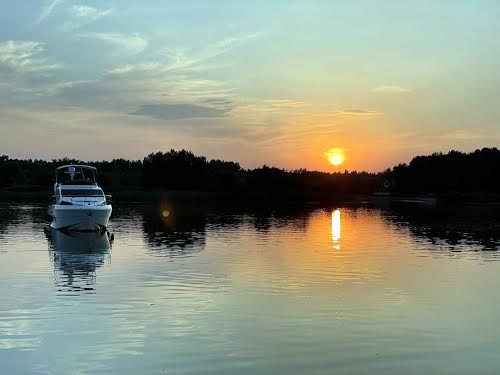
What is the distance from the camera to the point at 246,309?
22.3m

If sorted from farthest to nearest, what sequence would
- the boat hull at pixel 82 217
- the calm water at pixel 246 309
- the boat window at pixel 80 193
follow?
1. the boat window at pixel 80 193
2. the boat hull at pixel 82 217
3. the calm water at pixel 246 309

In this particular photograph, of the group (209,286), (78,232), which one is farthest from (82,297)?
(78,232)

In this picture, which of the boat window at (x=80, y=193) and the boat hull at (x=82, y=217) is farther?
the boat window at (x=80, y=193)

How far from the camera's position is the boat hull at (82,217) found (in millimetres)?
52438

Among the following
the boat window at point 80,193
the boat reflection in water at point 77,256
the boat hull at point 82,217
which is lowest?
the boat reflection in water at point 77,256

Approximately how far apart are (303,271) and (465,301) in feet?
31.4

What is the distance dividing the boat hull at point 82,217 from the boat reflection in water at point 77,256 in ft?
2.02

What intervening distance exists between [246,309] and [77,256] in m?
19.0

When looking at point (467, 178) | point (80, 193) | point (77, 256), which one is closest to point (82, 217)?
point (80, 193)

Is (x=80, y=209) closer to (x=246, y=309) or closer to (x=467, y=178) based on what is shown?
(x=246, y=309)

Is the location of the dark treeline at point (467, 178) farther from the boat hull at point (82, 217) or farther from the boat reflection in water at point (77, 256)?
the boat reflection in water at point (77, 256)

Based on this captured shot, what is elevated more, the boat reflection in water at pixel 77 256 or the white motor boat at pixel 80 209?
the white motor boat at pixel 80 209

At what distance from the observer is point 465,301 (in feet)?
80.3

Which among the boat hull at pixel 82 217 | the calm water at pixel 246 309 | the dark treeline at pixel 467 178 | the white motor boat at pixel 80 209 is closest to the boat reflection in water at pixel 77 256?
the calm water at pixel 246 309
